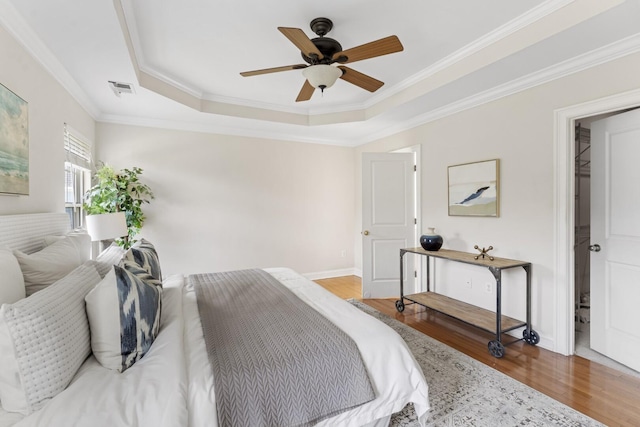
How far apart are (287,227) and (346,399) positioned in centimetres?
355

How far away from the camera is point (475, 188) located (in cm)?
315

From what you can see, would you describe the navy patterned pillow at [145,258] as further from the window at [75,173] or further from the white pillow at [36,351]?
the window at [75,173]

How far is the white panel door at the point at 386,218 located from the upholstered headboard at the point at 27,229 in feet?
10.6

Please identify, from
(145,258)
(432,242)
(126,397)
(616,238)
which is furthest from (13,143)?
(616,238)

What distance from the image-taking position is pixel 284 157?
15.5 feet

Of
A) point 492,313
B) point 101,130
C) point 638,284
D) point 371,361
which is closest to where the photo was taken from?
point 371,361

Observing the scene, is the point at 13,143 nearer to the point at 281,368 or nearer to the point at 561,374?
the point at 281,368

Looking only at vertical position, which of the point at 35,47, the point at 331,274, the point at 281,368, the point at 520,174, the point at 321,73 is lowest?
the point at 331,274

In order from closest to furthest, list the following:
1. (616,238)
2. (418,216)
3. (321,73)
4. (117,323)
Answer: (117,323), (321,73), (616,238), (418,216)

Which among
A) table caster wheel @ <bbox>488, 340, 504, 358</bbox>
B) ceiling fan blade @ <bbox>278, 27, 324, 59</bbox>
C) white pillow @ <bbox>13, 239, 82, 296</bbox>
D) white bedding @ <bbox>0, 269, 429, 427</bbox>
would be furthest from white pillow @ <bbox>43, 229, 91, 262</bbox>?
table caster wheel @ <bbox>488, 340, 504, 358</bbox>

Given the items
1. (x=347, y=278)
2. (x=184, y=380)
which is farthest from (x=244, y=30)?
(x=347, y=278)

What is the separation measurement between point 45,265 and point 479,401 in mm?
2694

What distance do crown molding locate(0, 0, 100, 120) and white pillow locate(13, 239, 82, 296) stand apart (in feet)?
4.43

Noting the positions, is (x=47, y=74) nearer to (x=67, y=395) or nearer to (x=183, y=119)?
(x=183, y=119)
